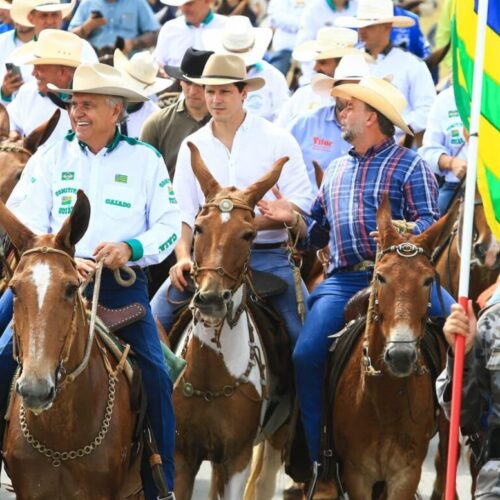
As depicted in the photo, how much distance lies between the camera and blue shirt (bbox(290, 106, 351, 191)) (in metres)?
12.8

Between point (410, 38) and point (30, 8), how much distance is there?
3751 mm

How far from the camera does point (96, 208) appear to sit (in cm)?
903

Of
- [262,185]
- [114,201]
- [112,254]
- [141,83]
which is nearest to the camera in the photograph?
[112,254]

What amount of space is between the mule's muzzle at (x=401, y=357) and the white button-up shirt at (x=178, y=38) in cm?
726

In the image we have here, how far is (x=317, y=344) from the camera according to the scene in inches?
403

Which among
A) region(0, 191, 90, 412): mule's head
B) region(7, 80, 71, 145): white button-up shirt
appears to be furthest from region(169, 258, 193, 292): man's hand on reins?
region(7, 80, 71, 145): white button-up shirt

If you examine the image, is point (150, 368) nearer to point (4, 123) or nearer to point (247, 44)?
point (4, 123)

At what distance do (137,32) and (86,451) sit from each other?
9810mm

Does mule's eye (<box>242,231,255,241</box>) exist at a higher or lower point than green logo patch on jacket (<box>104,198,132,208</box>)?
lower

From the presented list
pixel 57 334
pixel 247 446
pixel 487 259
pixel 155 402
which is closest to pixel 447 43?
pixel 487 259

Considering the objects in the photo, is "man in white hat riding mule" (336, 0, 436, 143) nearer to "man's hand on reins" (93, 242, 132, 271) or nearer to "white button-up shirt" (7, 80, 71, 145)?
"white button-up shirt" (7, 80, 71, 145)

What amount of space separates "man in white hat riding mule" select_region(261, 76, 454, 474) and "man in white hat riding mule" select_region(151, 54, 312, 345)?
0.37m

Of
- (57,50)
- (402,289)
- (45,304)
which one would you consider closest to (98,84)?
(45,304)

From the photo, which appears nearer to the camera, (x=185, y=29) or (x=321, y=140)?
(x=321, y=140)
